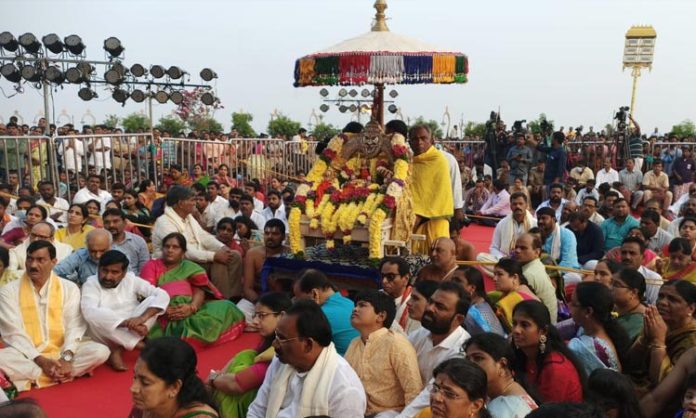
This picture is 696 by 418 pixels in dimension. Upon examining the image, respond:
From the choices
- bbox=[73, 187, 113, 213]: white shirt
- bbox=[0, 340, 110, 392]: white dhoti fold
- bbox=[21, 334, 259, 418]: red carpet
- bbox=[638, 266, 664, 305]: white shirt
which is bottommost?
bbox=[21, 334, 259, 418]: red carpet

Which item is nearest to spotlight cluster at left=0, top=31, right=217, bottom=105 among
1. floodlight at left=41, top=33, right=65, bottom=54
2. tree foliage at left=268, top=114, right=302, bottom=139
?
floodlight at left=41, top=33, right=65, bottom=54

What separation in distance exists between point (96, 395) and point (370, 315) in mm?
2413

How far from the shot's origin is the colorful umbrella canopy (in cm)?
715

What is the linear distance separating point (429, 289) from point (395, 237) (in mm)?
2668

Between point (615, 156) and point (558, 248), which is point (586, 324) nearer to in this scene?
point (558, 248)

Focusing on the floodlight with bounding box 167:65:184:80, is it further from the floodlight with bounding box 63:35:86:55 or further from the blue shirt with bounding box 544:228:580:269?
the blue shirt with bounding box 544:228:580:269

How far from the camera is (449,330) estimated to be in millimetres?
3783

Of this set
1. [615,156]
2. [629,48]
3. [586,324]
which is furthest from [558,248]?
[629,48]

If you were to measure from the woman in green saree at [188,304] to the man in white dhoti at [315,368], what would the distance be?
2.68 m

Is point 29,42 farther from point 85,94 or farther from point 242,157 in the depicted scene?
point 242,157

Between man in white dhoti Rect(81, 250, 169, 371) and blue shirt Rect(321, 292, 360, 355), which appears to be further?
man in white dhoti Rect(81, 250, 169, 371)

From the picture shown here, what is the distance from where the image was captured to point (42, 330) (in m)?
5.09

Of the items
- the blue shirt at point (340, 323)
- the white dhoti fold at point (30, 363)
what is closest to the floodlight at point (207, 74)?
the white dhoti fold at point (30, 363)

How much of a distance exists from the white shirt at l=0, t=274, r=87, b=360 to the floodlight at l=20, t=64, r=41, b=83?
28.0 feet
